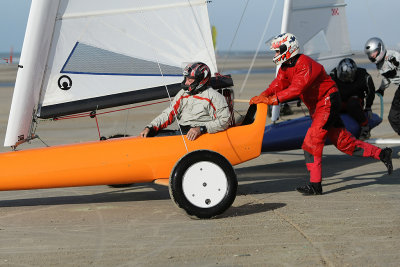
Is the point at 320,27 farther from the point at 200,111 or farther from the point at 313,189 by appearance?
the point at 200,111

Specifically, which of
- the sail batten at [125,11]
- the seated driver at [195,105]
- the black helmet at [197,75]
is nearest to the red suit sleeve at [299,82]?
the seated driver at [195,105]

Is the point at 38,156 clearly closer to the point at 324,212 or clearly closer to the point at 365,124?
the point at 324,212

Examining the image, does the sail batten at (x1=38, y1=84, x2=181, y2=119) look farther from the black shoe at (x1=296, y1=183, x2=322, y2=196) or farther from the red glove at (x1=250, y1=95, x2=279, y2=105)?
the black shoe at (x1=296, y1=183, x2=322, y2=196)

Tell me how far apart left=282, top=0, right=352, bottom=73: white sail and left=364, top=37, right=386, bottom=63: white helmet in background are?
79.3 inches

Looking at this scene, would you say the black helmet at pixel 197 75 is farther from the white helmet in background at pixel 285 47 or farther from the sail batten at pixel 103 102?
the white helmet in background at pixel 285 47

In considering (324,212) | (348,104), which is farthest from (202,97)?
(348,104)

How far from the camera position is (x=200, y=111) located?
7.00 metres

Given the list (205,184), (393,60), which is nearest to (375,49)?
(393,60)

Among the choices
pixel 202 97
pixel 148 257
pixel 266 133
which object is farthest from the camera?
pixel 266 133

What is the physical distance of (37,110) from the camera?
726cm

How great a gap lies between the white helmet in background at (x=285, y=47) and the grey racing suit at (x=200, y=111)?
732mm

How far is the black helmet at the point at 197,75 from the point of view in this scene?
695 cm

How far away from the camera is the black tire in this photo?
20.1 feet

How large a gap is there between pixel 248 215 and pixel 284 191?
1264 millimetres
